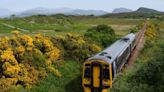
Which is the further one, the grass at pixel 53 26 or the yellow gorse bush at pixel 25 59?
the grass at pixel 53 26

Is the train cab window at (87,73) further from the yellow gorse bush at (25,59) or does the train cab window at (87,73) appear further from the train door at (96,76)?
the yellow gorse bush at (25,59)

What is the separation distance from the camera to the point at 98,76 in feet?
63.7

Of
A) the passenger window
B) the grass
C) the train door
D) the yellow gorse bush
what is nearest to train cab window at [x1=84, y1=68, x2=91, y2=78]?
the train door

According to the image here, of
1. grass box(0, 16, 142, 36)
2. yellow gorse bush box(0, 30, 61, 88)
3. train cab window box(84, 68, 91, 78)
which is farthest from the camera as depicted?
grass box(0, 16, 142, 36)

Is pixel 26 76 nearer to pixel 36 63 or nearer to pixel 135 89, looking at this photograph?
pixel 36 63

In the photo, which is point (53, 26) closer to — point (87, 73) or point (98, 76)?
point (87, 73)

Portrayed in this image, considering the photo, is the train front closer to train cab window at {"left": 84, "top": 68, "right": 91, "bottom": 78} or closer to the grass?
train cab window at {"left": 84, "top": 68, "right": 91, "bottom": 78}

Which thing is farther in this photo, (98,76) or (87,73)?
(87,73)

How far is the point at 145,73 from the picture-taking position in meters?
19.7

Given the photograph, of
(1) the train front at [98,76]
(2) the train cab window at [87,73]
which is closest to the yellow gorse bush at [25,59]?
(2) the train cab window at [87,73]

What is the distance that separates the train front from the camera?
762 inches

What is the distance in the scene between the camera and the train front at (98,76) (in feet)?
63.5

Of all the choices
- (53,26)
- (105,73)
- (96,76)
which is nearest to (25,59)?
(96,76)

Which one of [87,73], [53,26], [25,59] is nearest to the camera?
[87,73]
